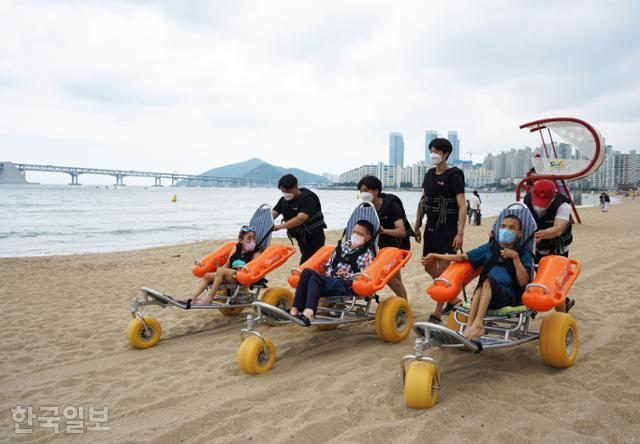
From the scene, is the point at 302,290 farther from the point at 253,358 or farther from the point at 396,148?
the point at 396,148

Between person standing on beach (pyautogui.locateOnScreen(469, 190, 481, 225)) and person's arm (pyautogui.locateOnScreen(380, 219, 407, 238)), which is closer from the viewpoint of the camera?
person's arm (pyautogui.locateOnScreen(380, 219, 407, 238))

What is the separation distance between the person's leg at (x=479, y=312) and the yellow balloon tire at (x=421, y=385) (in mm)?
555

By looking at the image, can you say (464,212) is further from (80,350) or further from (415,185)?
(415,185)

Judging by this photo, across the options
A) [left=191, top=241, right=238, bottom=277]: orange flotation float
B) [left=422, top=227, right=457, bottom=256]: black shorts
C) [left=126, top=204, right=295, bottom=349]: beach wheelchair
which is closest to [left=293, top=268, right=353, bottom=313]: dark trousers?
[left=126, top=204, right=295, bottom=349]: beach wheelchair

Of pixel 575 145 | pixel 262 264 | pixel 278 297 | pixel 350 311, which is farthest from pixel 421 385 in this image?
pixel 575 145

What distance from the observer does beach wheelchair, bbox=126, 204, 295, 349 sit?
5.19 meters

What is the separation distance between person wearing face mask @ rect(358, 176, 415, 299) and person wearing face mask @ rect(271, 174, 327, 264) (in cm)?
70

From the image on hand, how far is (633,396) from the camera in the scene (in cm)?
334

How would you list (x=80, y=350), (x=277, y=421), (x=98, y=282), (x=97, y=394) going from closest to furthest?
(x=277, y=421)
(x=97, y=394)
(x=80, y=350)
(x=98, y=282)

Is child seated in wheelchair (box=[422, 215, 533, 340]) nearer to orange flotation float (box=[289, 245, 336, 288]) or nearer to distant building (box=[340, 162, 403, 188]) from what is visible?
orange flotation float (box=[289, 245, 336, 288])

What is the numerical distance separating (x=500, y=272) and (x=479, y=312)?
46 centimetres

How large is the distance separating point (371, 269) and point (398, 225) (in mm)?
877

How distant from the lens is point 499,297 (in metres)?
3.96

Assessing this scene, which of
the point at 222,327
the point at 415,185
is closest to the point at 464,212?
the point at 222,327
